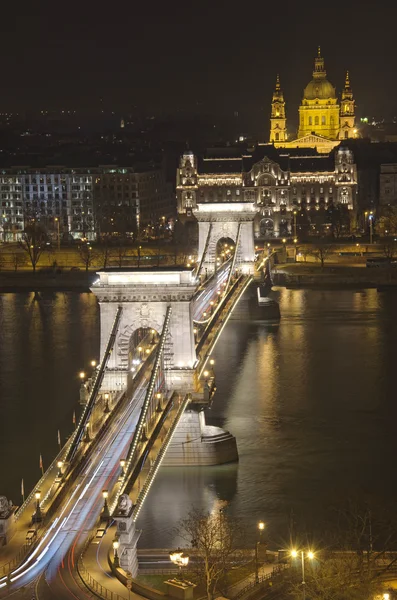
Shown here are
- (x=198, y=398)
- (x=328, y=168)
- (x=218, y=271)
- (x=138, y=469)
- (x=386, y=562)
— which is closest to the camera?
(x=386, y=562)

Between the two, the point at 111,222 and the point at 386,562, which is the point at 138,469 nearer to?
the point at 386,562

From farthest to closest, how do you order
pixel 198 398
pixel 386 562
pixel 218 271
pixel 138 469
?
pixel 218 271 < pixel 198 398 < pixel 138 469 < pixel 386 562

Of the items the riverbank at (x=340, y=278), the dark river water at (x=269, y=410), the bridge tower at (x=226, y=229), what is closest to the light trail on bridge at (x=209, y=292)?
the bridge tower at (x=226, y=229)

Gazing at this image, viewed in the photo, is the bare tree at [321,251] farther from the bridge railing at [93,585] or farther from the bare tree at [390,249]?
the bridge railing at [93,585]

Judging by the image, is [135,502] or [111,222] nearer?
[135,502]

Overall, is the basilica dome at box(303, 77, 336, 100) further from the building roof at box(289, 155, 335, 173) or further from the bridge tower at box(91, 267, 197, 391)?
the bridge tower at box(91, 267, 197, 391)

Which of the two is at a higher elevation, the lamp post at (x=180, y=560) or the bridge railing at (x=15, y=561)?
the bridge railing at (x=15, y=561)

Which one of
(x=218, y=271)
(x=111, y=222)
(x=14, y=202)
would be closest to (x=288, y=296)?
(x=218, y=271)

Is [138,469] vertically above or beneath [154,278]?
beneath
